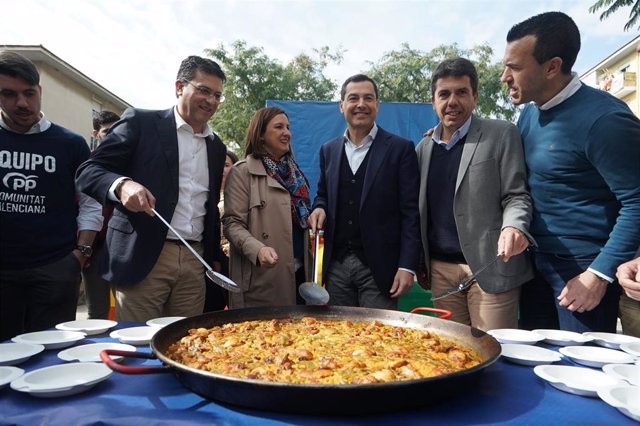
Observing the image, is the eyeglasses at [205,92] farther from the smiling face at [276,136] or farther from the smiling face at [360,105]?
the smiling face at [360,105]

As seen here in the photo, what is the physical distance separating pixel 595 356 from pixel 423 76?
24.3 m

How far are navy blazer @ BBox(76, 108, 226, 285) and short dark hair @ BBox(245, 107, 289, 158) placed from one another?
2.20 ft

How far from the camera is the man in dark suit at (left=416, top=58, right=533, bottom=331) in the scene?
8.46 ft

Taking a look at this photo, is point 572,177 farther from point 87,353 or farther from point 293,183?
point 87,353

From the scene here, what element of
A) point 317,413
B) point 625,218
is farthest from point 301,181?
point 317,413

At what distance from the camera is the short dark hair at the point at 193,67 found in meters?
2.83

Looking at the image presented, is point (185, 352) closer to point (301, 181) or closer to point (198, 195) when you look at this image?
point (198, 195)

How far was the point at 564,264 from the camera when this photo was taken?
2316 mm

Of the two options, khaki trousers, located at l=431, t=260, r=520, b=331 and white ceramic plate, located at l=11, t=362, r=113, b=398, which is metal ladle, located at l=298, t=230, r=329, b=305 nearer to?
khaki trousers, located at l=431, t=260, r=520, b=331

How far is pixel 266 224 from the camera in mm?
3078

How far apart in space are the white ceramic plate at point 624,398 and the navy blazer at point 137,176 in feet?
7.68

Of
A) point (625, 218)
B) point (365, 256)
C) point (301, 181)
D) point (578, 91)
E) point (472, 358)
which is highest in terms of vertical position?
point (578, 91)

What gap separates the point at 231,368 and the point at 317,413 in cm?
49

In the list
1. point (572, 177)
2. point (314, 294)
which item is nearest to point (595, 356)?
point (572, 177)
